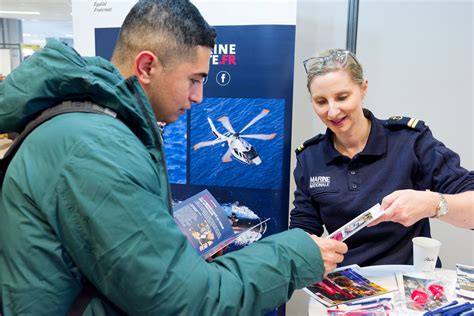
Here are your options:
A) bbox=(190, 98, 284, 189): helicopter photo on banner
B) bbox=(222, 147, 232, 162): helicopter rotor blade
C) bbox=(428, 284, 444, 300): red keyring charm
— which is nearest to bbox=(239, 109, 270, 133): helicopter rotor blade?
bbox=(190, 98, 284, 189): helicopter photo on banner

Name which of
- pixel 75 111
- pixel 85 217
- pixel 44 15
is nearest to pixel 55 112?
pixel 75 111

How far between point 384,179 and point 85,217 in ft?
4.22

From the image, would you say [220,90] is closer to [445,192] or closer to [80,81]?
[445,192]

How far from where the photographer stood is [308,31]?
264cm

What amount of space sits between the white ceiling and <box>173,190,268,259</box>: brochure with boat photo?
28.1 feet

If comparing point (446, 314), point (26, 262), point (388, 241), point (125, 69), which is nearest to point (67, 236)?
point (26, 262)

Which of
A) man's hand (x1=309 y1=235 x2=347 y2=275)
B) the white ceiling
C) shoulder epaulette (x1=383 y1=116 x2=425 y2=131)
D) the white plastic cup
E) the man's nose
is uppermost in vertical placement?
the white ceiling

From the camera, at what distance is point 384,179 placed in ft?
5.51

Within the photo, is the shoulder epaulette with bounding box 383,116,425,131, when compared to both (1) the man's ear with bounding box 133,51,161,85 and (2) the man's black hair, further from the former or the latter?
(1) the man's ear with bounding box 133,51,161,85

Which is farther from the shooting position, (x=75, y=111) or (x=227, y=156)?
(x=227, y=156)

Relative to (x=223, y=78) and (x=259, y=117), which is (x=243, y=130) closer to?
(x=259, y=117)

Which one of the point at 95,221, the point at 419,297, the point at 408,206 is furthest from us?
the point at 408,206

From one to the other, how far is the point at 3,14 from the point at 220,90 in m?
12.2

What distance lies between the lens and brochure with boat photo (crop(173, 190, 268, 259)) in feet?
4.00
